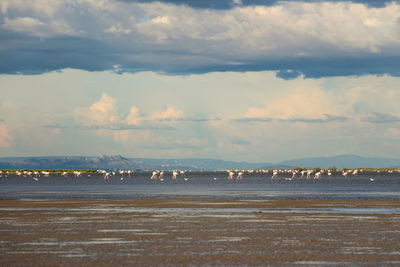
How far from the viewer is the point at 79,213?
4938 centimetres

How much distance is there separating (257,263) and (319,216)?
66.0 ft

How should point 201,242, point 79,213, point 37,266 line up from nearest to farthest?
point 37,266
point 201,242
point 79,213

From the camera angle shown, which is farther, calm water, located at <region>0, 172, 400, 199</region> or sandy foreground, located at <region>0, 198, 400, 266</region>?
calm water, located at <region>0, 172, 400, 199</region>

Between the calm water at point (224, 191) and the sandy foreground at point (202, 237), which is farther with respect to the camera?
the calm water at point (224, 191)

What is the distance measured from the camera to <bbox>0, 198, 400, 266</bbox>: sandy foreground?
87.1ft

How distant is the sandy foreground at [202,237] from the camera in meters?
26.6

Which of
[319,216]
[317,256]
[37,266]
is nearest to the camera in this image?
[37,266]

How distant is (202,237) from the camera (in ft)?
109

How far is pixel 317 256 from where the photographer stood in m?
27.2

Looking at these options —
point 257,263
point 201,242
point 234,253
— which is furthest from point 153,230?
point 257,263

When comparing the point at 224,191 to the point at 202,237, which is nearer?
the point at 202,237

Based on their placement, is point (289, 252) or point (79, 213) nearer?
point (289, 252)

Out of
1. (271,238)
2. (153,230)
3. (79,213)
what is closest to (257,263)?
(271,238)

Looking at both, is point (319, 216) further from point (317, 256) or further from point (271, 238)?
point (317, 256)
